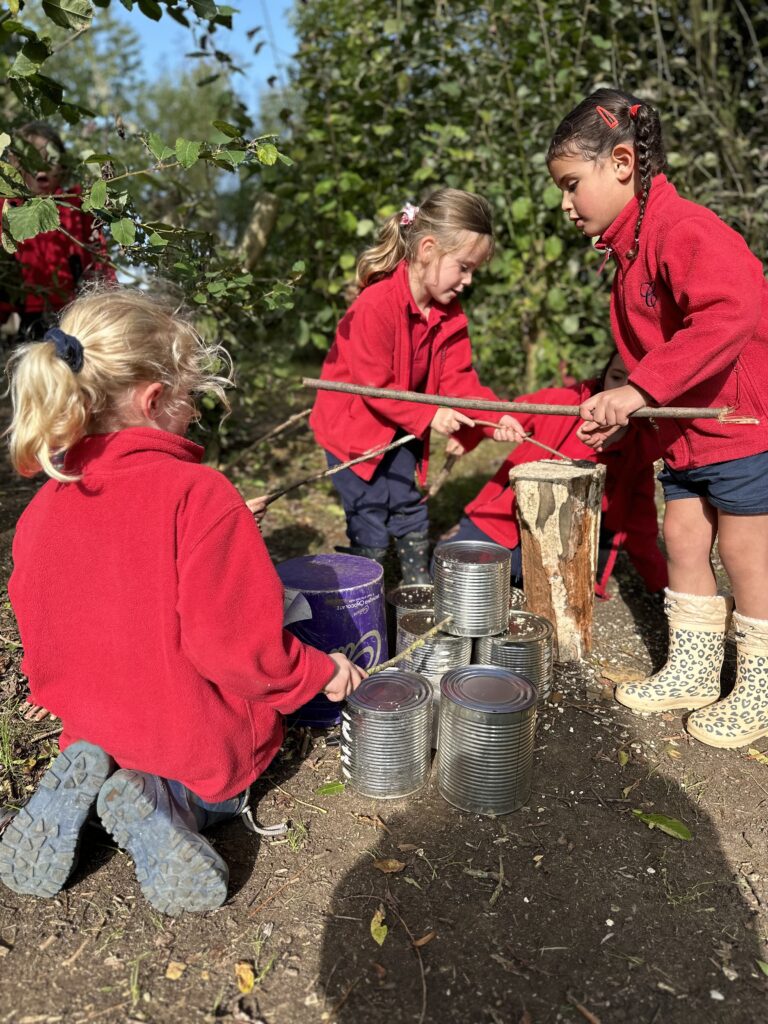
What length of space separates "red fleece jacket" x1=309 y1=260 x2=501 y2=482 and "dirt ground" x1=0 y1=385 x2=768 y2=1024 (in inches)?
51.4

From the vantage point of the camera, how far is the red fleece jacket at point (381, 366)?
10.9 ft

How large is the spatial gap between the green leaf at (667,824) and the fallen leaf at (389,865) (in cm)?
70

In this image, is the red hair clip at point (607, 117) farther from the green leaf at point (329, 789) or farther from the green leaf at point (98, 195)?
the green leaf at point (329, 789)

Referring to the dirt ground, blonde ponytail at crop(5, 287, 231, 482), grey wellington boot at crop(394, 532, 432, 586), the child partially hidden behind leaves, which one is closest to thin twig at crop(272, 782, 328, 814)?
the dirt ground

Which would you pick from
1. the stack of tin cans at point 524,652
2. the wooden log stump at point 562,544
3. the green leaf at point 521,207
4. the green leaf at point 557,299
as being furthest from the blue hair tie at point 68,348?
the green leaf at point 557,299

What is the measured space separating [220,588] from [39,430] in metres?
0.52

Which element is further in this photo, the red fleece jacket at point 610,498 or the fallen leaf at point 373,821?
the red fleece jacket at point 610,498

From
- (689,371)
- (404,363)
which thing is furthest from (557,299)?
(689,371)

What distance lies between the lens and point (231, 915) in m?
1.96

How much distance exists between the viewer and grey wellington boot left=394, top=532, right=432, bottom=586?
3.61 meters

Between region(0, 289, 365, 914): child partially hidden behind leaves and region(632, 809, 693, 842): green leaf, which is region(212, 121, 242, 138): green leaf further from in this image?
region(632, 809, 693, 842): green leaf

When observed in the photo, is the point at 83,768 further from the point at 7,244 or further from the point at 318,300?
the point at 318,300

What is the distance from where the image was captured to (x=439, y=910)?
198cm

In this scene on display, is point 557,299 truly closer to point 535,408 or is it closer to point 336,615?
point 535,408
